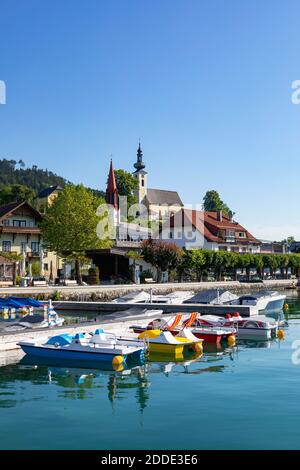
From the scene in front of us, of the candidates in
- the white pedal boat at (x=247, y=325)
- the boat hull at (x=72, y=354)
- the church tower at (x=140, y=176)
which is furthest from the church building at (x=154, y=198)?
the boat hull at (x=72, y=354)

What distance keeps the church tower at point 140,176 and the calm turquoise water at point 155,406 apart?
388ft

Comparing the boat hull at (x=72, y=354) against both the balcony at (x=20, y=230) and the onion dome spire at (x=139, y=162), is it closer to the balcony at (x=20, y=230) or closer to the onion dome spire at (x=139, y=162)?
the balcony at (x=20, y=230)

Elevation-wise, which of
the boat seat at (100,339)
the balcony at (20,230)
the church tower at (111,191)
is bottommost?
the boat seat at (100,339)

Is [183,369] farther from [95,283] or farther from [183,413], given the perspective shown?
[95,283]

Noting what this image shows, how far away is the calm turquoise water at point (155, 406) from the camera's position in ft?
47.7

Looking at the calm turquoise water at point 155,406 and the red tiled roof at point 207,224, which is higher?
the red tiled roof at point 207,224

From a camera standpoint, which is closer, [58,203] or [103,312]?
[103,312]

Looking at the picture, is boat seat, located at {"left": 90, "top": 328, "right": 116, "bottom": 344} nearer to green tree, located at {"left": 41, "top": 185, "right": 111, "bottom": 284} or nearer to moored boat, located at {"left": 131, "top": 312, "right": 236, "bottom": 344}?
moored boat, located at {"left": 131, "top": 312, "right": 236, "bottom": 344}

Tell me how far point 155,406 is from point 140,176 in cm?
13181

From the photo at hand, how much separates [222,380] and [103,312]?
91.5 ft

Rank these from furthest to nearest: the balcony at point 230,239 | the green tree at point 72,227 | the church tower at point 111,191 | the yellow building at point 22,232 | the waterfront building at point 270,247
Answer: the waterfront building at point 270,247 < the church tower at point 111,191 < the balcony at point 230,239 < the yellow building at point 22,232 < the green tree at point 72,227
